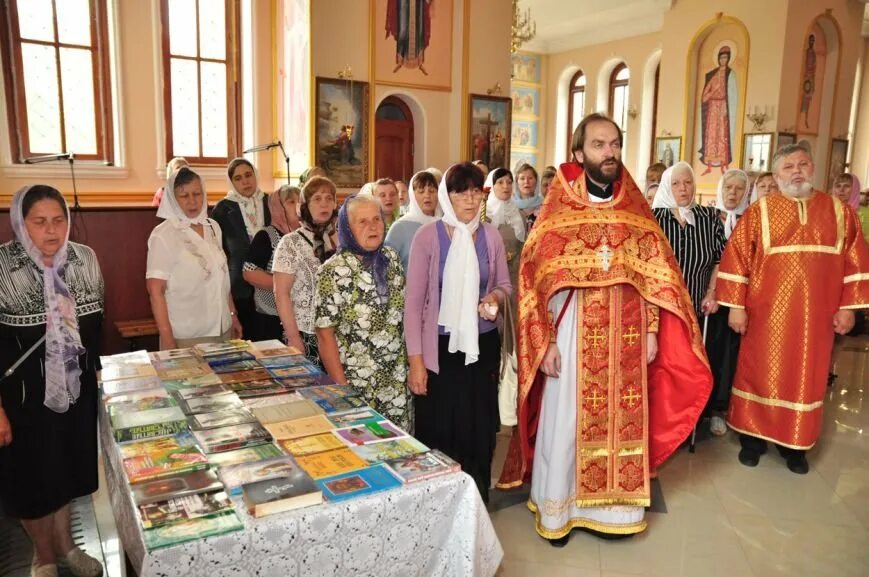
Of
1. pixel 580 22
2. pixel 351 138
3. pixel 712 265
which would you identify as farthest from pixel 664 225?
pixel 580 22

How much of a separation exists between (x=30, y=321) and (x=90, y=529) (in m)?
1.27

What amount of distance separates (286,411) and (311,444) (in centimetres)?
28

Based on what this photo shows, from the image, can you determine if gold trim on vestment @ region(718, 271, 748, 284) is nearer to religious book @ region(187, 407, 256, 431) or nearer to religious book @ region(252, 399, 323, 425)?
religious book @ region(252, 399, 323, 425)

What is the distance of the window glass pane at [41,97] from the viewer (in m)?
7.89

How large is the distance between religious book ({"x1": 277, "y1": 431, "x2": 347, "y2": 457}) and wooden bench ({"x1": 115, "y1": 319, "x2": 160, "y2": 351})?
3.62 m

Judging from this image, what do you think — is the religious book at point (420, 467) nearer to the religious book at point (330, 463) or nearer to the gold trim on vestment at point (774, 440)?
the religious book at point (330, 463)

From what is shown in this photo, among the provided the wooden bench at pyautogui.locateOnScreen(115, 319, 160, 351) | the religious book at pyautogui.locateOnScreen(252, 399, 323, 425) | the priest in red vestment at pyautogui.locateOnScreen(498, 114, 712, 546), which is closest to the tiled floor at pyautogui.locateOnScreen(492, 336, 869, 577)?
the priest in red vestment at pyautogui.locateOnScreen(498, 114, 712, 546)

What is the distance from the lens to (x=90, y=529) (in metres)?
3.12

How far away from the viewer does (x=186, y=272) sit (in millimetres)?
3176

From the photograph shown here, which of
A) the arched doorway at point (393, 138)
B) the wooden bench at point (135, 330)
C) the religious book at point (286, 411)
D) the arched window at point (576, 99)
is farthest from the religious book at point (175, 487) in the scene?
the arched window at point (576, 99)

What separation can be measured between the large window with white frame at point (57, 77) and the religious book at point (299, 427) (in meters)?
7.59

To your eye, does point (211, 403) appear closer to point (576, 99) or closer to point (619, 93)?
point (619, 93)

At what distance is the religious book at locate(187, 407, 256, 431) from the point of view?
6.70ft

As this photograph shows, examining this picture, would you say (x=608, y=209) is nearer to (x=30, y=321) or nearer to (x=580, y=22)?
(x=30, y=321)
